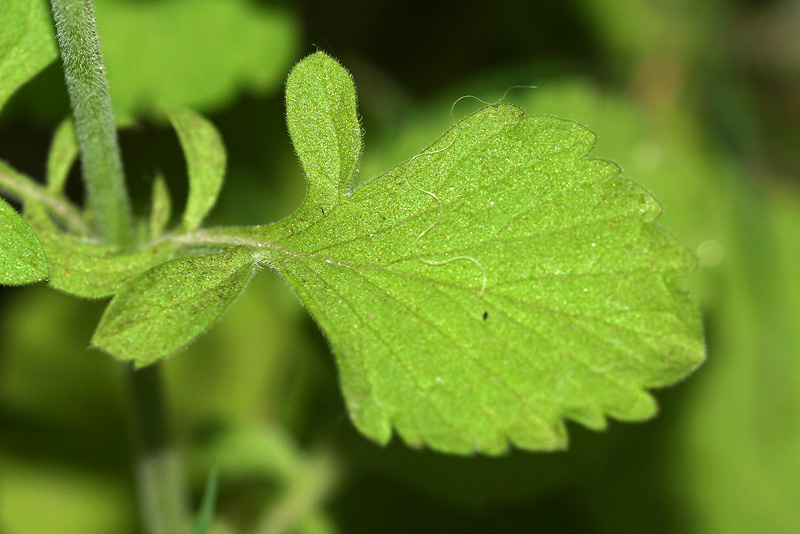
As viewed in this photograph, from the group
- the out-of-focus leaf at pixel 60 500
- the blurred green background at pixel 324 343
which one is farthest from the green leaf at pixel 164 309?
the out-of-focus leaf at pixel 60 500

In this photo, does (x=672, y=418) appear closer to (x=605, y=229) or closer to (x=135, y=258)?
(x=605, y=229)

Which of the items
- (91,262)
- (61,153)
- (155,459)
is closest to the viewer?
(91,262)

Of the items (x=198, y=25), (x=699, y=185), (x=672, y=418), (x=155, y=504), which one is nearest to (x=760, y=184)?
(x=699, y=185)

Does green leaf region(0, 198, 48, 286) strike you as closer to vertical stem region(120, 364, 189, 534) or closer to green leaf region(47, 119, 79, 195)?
green leaf region(47, 119, 79, 195)

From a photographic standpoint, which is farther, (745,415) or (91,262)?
(745,415)

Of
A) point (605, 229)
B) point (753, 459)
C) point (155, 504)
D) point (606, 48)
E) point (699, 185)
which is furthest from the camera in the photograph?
point (606, 48)

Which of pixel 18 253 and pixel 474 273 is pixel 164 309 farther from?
pixel 474 273

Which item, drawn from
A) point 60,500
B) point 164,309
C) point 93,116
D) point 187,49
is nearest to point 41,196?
point 93,116
